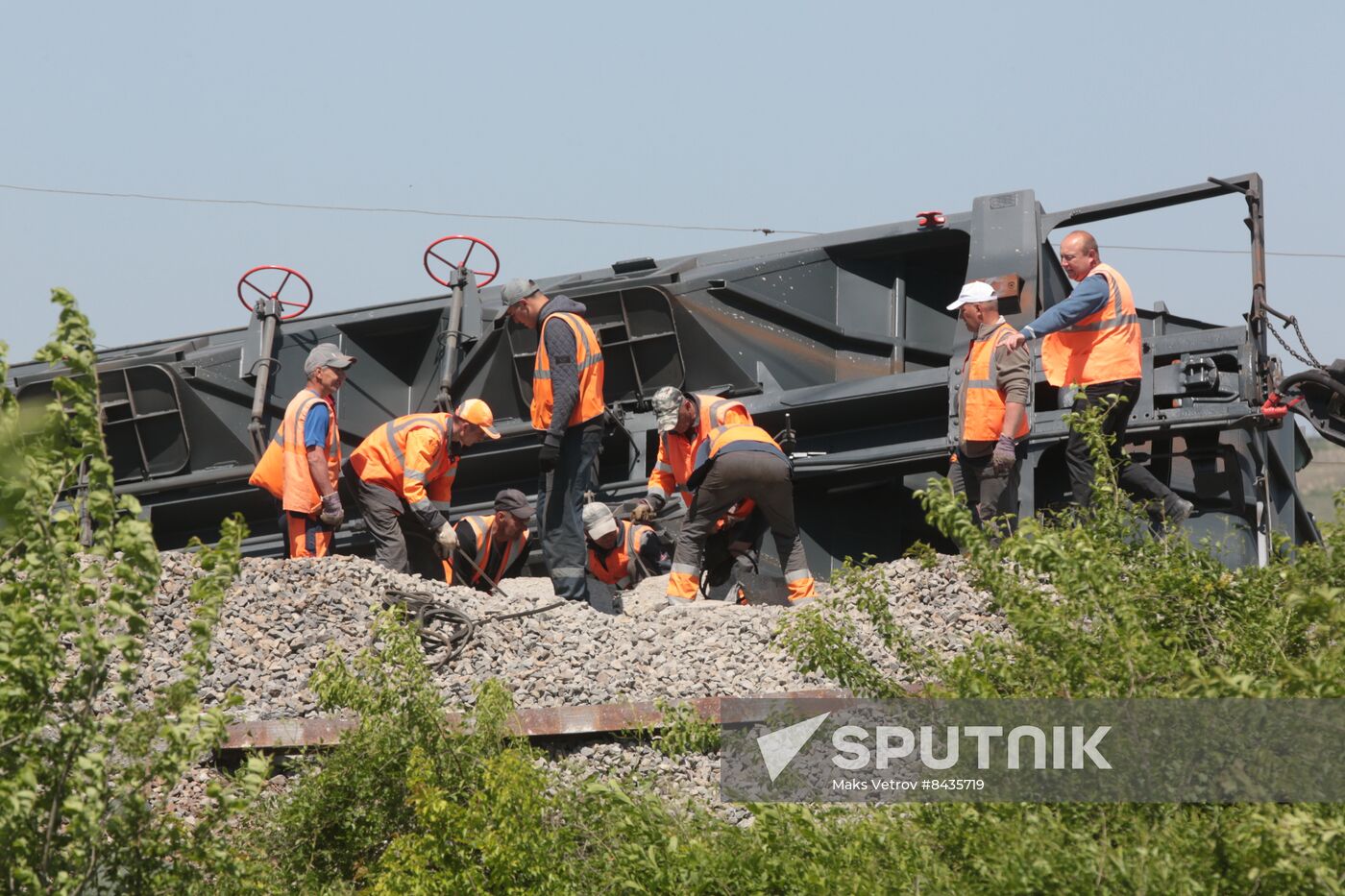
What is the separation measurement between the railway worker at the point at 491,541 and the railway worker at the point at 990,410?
2.59 m

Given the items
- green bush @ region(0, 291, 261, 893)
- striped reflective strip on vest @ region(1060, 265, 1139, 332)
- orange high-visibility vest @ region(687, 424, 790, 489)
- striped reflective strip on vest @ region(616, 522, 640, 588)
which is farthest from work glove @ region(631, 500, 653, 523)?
green bush @ region(0, 291, 261, 893)

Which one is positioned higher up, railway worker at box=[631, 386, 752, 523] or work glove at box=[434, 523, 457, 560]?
railway worker at box=[631, 386, 752, 523]

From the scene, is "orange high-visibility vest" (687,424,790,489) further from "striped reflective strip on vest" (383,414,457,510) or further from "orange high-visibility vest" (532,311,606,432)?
"striped reflective strip on vest" (383,414,457,510)

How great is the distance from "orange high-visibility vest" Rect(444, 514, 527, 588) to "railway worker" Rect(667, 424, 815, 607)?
51.5 inches

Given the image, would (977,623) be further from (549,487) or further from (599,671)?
(549,487)

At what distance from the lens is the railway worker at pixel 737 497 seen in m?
9.77

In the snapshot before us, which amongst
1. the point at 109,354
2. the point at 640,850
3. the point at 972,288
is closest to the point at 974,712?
the point at 640,850

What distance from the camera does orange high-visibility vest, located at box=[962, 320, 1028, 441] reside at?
9.70 m

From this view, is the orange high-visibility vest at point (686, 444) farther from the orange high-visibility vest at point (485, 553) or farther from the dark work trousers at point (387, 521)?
the dark work trousers at point (387, 521)

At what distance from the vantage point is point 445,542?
10.4 meters

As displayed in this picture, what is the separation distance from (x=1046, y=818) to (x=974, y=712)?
699 mm

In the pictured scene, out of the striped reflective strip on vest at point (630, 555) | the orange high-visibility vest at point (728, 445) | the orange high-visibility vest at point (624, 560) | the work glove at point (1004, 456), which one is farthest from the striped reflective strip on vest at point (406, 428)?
the work glove at point (1004, 456)

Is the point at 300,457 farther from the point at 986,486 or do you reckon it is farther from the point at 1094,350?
the point at 1094,350

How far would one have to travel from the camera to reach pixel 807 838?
17.9ft
